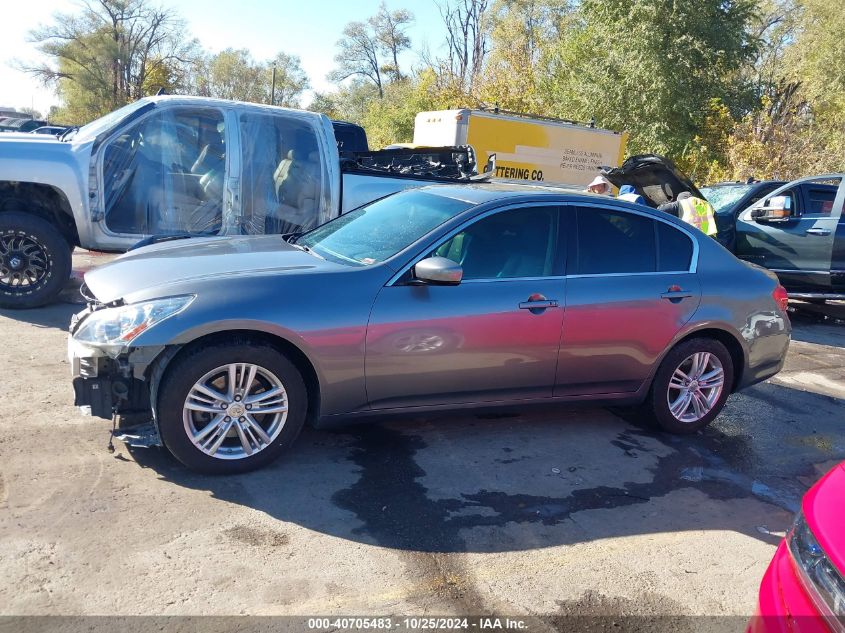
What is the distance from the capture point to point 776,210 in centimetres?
961

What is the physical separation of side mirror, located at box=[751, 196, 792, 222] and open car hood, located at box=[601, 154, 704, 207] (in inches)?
35.1

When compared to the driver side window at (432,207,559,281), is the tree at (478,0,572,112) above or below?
above

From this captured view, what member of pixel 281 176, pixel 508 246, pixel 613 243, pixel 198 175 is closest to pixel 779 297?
pixel 613 243

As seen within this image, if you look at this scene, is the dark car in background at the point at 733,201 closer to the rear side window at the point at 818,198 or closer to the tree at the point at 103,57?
the rear side window at the point at 818,198

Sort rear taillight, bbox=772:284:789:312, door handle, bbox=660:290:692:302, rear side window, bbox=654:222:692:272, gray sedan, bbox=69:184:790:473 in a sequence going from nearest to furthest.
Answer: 1. gray sedan, bbox=69:184:790:473
2. door handle, bbox=660:290:692:302
3. rear side window, bbox=654:222:692:272
4. rear taillight, bbox=772:284:789:312

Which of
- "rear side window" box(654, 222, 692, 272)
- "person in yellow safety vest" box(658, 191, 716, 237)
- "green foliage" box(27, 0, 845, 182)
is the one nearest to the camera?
"rear side window" box(654, 222, 692, 272)

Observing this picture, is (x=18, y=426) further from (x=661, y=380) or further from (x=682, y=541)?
(x=661, y=380)

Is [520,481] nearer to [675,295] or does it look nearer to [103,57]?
[675,295]

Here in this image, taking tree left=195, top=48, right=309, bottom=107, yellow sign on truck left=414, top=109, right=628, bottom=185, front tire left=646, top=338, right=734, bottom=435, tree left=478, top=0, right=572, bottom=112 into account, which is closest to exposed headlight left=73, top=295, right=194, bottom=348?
front tire left=646, top=338, right=734, bottom=435

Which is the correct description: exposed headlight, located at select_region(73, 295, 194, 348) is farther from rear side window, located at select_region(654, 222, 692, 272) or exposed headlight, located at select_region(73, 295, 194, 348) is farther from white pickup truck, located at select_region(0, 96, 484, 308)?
white pickup truck, located at select_region(0, 96, 484, 308)

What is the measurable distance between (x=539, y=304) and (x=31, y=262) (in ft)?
16.7

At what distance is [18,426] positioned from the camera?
418 cm

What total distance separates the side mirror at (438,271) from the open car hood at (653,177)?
23.6 ft

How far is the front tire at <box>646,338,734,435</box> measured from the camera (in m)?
4.86
